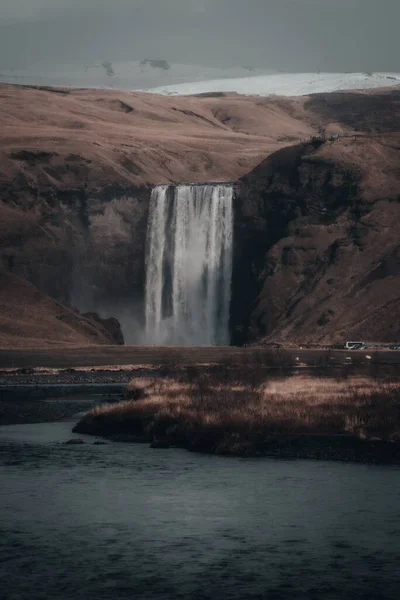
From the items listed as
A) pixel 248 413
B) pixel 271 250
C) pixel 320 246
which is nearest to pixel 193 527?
pixel 248 413

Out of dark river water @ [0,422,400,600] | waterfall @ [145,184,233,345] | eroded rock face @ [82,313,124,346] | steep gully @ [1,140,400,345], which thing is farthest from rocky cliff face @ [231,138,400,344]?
dark river water @ [0,422,400,600]

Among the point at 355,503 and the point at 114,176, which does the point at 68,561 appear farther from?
the point at 114,176

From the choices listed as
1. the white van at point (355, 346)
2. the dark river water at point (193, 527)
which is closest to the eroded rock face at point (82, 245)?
the white van at point (355, 346)

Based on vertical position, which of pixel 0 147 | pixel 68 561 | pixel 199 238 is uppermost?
pixel 0 147

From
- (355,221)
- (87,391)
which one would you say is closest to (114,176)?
(355,221)

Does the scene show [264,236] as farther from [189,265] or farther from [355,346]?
[355,346]

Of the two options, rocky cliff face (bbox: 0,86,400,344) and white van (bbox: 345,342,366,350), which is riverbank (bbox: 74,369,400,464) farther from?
rocky cliff face (bbox: 0,86,400,344)
